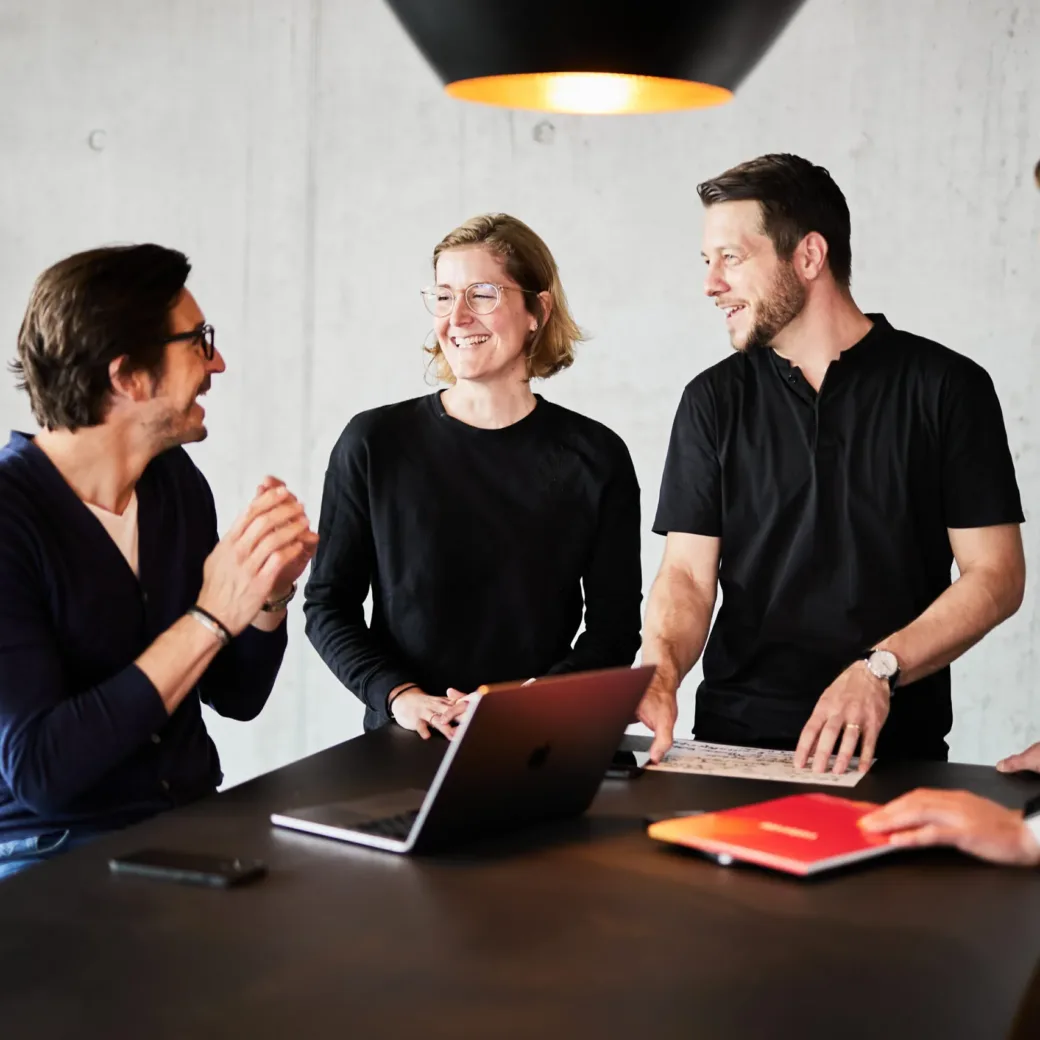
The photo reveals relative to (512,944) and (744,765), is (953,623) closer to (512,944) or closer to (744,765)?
(744,765)

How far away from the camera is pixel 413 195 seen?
4848 millimetres

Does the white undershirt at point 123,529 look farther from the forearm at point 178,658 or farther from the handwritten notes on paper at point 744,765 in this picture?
the handwritten notes on paper at point 744,765

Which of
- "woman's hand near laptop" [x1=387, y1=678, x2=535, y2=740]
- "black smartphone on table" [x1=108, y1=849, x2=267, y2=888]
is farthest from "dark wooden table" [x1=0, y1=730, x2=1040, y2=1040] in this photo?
"woman's hand near laptop" [x1=387, y1=678, x2=535, y2=740]

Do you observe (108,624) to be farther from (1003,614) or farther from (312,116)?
(312,116)

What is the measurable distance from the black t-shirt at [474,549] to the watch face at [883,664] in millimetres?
583

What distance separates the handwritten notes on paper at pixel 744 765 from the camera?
2.17m

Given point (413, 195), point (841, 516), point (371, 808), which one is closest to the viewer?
point (371, 808)

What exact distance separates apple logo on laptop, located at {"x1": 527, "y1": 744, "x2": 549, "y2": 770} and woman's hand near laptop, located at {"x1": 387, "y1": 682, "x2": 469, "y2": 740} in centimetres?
59

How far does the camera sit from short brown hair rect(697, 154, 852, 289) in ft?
9.46

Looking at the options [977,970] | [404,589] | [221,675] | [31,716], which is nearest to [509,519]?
[404,589]

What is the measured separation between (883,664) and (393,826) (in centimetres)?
99

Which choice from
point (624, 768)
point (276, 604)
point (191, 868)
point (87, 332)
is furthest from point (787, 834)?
point (87, 332)

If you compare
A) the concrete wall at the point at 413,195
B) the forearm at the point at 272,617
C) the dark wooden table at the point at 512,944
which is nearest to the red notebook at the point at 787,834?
the dark wooden table at the point at 512,944

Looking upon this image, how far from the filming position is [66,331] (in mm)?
2254
